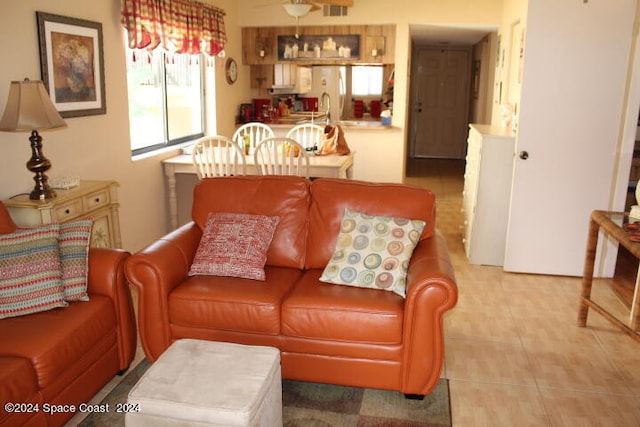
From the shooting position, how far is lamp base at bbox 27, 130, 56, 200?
9.47ft

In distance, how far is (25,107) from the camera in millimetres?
2740

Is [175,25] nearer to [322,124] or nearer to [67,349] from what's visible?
[322,124]

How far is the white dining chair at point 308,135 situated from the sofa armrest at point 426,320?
2.82 metres

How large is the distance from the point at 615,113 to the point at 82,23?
3.60m

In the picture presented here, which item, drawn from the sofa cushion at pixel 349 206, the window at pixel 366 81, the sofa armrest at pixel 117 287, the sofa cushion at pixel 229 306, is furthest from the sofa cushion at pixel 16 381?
the window at pixel 366 81

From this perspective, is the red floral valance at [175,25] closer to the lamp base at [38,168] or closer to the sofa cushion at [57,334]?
the lamp base at [38,168]

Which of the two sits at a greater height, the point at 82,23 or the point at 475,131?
the point at 82,23

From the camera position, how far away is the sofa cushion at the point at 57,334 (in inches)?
81.8

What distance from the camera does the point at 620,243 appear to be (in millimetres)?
3053

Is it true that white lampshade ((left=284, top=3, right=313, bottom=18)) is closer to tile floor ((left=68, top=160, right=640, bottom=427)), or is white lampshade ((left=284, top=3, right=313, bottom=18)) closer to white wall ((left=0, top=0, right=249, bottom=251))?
white wall ((left=0, top=0, right=249, bottom=251))

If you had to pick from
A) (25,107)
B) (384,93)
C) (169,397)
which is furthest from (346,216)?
(384,93)

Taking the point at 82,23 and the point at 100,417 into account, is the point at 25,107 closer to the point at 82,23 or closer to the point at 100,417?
the point at 82,23

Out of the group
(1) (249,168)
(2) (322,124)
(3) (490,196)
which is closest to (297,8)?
(1) (249,168)

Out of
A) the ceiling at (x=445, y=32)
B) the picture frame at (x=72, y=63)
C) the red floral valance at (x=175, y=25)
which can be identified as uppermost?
the ceiling at (x=445, y=32)
